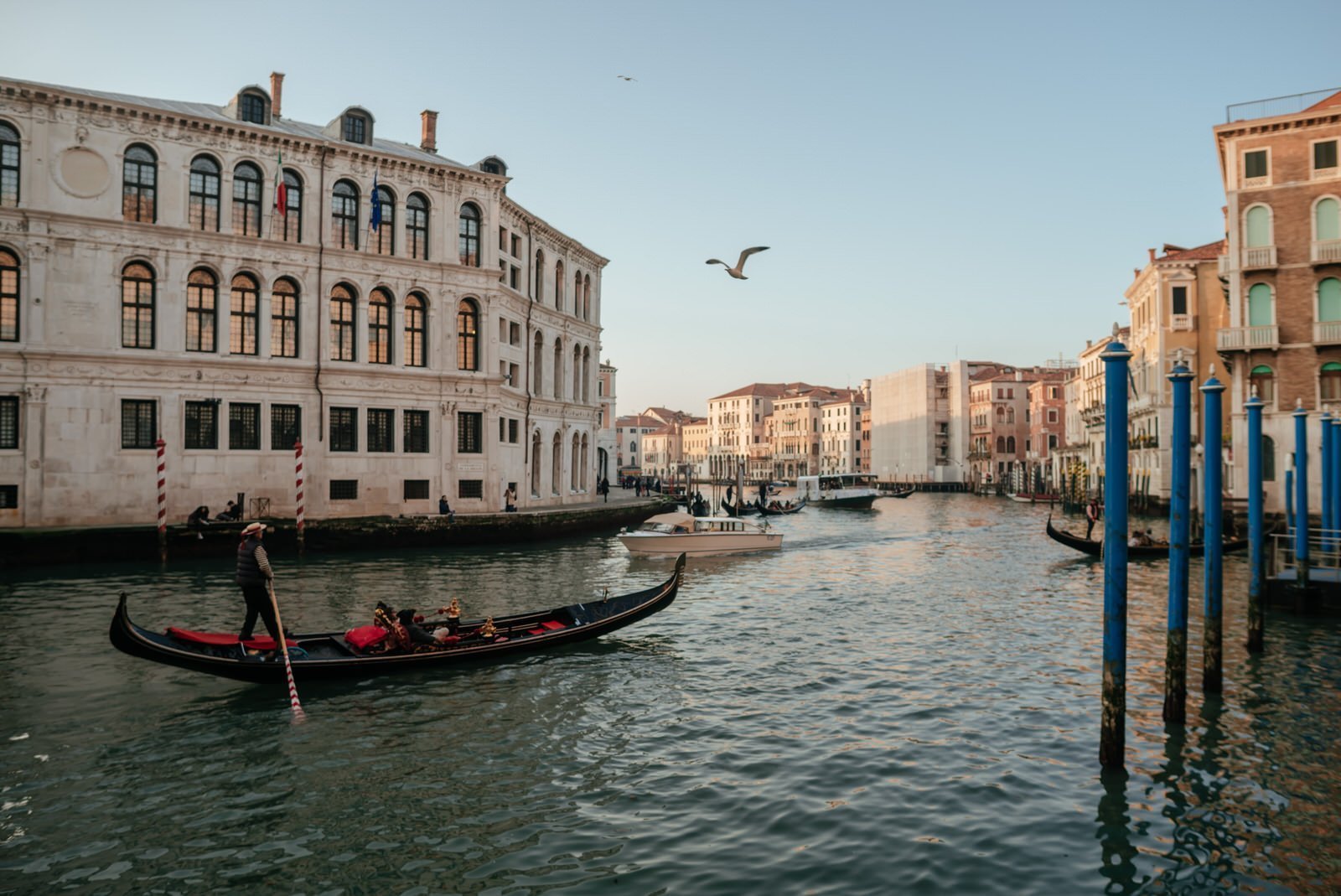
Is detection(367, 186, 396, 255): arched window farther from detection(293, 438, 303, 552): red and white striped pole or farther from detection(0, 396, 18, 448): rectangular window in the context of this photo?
detection(0, 396, 18, 448): rectangular window

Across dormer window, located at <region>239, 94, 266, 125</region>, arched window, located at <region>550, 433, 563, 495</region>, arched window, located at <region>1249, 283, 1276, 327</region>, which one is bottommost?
arched window, located at <region>550, 433, 563, 495</region>

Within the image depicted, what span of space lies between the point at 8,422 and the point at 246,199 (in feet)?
27.9

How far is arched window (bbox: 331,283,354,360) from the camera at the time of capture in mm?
27688

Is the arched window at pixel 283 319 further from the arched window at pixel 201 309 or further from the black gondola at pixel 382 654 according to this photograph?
the black gondola at pixel 382 654

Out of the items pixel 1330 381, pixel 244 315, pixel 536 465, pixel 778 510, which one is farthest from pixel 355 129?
pixel 778 510

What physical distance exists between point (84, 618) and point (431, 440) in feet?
47.4

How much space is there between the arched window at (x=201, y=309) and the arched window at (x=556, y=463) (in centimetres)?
1433

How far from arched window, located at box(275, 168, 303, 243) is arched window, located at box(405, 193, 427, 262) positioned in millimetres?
3139

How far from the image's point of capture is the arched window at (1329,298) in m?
28.2

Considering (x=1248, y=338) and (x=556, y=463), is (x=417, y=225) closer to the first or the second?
(x=556, y=463)

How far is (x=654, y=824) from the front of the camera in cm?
703

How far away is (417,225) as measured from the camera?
2920 centimetres

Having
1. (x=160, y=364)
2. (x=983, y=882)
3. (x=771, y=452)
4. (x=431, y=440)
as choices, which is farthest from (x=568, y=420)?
(x=771, y=452)

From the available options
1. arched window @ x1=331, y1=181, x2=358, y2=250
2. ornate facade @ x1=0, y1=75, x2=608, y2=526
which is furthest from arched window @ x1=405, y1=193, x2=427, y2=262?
arched window @ x1=331, y1=181, x2=358, y2=250
